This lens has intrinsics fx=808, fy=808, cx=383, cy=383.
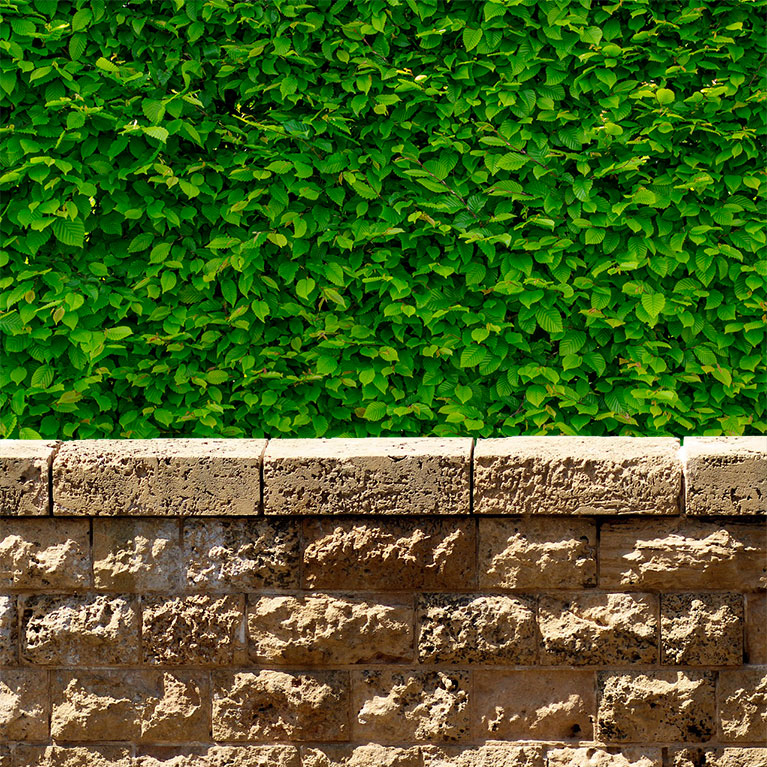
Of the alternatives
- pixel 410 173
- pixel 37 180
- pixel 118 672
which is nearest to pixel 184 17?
pixel 37 180

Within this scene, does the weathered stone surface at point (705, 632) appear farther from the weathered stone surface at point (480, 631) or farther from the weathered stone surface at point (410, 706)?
the weathered stone surface at point (410, 706)

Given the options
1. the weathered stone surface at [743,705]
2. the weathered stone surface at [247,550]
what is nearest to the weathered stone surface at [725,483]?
the weathered stone surface at [743,705]

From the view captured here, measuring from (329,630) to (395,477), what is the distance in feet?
1.78

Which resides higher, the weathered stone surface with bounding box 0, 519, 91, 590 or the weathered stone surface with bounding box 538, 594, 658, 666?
the weathered stone surface with bounding box 0, 519, 91, 590

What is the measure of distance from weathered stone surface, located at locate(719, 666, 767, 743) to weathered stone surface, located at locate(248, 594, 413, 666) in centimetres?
100

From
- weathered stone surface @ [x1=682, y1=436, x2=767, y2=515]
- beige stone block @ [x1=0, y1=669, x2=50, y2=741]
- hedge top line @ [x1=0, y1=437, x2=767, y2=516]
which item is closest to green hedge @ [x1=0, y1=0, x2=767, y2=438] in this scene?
hedge top line @ [x1=0, y1=437, x2=767, y2=516]

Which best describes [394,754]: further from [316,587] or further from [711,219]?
[711,219]

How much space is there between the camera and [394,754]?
2600 mm

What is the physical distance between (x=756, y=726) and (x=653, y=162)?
2.03 m

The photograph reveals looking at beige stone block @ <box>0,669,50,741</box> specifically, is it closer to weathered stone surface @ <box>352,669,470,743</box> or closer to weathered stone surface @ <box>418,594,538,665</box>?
weathered stone surface @ <box>352,669,470,743</box>

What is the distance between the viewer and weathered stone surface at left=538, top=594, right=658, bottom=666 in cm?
255

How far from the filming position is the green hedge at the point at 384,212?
301cm

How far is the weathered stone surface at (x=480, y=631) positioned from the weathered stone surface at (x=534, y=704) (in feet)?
0.24

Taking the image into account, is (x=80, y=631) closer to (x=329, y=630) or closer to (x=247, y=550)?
(x=247, y=550)
